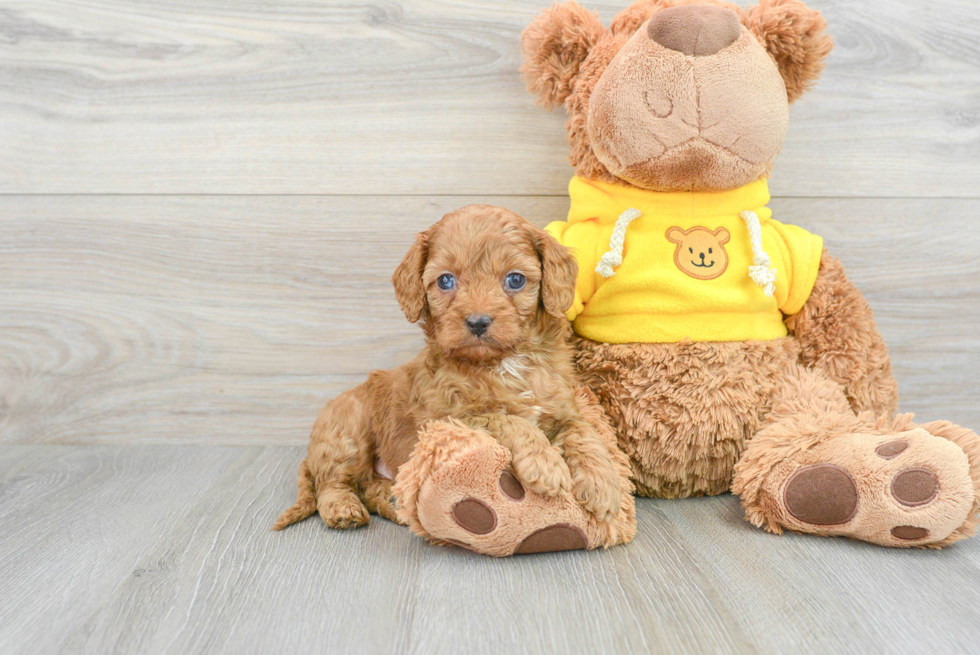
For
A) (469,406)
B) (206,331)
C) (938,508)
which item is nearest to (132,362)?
(206,331)

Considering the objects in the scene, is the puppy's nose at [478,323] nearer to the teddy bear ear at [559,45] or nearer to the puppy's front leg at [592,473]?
the puppy's front leg at [592,473]

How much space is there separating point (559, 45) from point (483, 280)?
0.52 meters

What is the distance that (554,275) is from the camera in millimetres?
1124

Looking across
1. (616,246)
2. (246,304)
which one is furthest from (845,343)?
(246,304)

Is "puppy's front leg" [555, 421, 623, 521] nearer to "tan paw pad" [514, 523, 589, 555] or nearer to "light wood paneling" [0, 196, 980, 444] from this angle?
"tan paw pad" [514, 523, 589, 555]

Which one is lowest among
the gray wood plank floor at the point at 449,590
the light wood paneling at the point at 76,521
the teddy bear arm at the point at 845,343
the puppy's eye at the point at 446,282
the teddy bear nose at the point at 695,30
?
the light wood paneling at the point at 76,521

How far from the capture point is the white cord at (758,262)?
4.04 ft

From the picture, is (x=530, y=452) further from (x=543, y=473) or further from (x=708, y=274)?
(x=708, y=274)

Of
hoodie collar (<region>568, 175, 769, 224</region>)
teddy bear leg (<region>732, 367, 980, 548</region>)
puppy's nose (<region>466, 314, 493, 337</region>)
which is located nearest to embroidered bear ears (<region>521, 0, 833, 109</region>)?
hoodie collar (<region>568, 175, 769, 224</region>)

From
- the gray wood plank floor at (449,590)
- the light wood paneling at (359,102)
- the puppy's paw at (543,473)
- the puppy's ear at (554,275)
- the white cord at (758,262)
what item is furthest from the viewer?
the light wood paneling at (359,102)

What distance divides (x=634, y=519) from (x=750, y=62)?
2.61 ft

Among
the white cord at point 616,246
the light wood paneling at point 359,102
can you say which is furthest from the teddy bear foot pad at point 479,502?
the light wood paneling at point 359,102

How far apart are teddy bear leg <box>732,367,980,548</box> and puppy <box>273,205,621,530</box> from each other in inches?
10.7

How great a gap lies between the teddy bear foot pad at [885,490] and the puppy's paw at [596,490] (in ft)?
0.98
